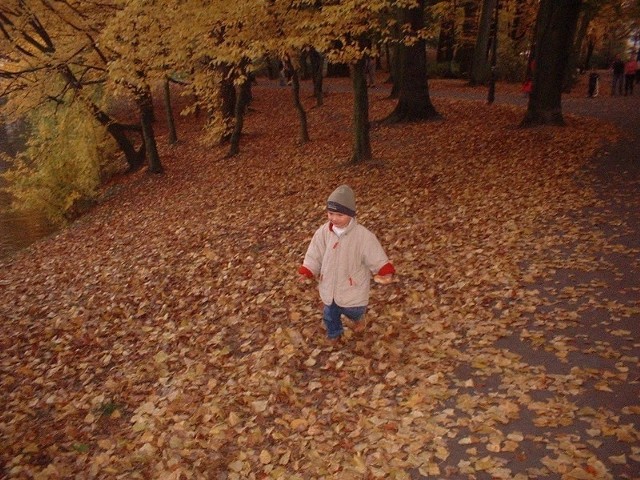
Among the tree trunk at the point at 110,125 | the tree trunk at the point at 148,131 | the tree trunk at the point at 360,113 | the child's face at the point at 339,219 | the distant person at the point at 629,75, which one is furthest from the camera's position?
the distant person at the point at 629,75

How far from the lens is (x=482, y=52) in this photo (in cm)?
2747

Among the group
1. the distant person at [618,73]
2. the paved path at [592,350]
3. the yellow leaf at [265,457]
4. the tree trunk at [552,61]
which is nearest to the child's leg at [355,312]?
the paved path at [592,350]

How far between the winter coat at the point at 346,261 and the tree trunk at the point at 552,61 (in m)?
12.3

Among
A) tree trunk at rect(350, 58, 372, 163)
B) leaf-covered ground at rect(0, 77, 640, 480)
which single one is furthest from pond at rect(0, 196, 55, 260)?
tree trunk at rect(350, 58, 372, 163)

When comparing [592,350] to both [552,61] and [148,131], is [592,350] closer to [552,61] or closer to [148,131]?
[552,61]

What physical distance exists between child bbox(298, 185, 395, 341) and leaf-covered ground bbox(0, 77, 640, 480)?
83cm

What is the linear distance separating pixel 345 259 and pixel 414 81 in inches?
537

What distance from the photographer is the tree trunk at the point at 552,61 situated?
14.3m

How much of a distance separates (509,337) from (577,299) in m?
1.32

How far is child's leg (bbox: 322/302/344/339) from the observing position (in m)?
5.98

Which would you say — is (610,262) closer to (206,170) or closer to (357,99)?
(357,99)

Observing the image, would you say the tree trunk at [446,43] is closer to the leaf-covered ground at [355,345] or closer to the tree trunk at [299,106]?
the tree trunk at [299,106]

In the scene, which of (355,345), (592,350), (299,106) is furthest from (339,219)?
(299,106)

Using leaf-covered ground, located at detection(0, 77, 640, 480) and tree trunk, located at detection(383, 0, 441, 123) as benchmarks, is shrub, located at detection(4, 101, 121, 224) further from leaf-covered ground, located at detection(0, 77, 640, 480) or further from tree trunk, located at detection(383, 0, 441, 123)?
tree trunk, located at detection(383, 0, 441, 123)
